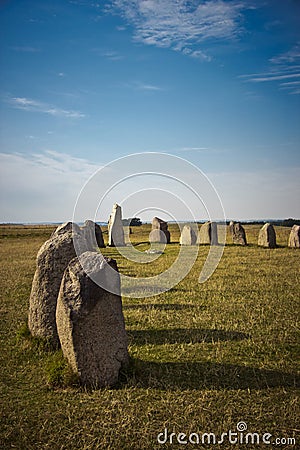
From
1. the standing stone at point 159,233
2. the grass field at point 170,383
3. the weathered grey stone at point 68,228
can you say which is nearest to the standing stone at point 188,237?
the standing stone at point 159,233

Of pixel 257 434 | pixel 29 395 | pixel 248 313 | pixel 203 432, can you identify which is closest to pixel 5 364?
pixel 29 395

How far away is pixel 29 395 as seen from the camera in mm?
6379

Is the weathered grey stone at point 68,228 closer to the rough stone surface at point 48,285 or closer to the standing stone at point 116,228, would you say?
the rough stone surface at point 48,285

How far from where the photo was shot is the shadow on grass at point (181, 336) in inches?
343

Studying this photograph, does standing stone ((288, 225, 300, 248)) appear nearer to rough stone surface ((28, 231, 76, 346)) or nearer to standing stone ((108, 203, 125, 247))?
standing stone ((108, 203, 125, 247))

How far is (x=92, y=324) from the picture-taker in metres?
6.37

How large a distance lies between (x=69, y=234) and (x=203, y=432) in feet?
15.4

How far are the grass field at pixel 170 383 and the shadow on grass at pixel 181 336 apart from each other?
21mm

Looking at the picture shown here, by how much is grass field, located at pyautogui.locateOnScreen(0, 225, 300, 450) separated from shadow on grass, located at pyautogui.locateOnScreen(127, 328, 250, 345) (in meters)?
0.02

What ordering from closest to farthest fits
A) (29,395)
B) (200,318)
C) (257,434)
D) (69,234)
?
(257,434)
(29,395)
(69,234)
(200,318)

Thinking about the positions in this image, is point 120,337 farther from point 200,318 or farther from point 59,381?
point 200,318

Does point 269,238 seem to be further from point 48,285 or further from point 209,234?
point 48,285

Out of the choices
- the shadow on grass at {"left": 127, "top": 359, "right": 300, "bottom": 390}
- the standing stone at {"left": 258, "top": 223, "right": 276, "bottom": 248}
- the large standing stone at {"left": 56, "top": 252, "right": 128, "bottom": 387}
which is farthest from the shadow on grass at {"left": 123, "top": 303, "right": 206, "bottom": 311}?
the standing stone at {"left": 258, "top": 223, "right": 276, "bottom": 248}

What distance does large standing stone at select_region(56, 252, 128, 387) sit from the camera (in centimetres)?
631
